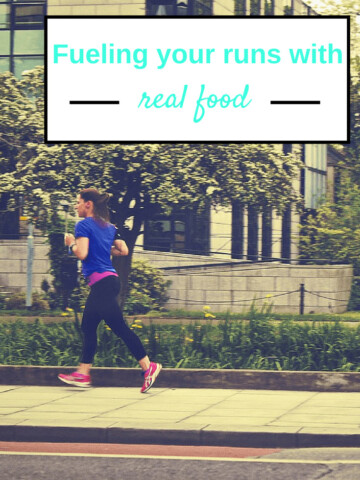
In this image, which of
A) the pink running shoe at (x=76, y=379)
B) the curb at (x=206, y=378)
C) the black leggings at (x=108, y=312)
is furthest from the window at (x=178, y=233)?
→ the black leggings at (x=108, y=312)

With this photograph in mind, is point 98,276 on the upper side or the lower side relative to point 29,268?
upper

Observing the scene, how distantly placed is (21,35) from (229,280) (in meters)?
10.7

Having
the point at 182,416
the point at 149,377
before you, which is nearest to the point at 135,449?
the point at 182,416

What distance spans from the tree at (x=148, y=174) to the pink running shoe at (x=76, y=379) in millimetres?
10785

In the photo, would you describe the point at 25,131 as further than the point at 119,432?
Yes

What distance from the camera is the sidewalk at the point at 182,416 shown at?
859cm

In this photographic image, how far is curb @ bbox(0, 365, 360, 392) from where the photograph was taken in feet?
36.5

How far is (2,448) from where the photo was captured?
8.55 metres

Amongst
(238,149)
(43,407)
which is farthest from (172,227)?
(43,407)

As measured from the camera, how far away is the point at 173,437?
341 inches

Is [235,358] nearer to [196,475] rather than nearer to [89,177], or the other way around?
[196,475]

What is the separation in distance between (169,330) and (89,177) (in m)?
8.91

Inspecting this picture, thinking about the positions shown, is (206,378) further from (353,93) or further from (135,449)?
(353,93)

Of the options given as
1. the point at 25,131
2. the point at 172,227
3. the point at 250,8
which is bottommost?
the point at 172,227
